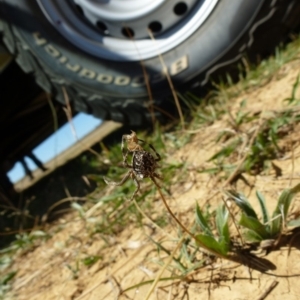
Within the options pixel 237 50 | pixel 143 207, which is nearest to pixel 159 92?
pixel 237 50

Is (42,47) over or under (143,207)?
over

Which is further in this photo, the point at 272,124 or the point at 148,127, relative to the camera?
the point at 148,127

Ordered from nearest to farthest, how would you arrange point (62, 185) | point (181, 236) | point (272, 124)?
point (181, 236) → point (272, 124) → point (62, 185)

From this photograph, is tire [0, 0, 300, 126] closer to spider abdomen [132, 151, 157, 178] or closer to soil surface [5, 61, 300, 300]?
soil surface [5, 61, 300, 300]

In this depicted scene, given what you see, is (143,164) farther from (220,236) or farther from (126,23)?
(126,23)

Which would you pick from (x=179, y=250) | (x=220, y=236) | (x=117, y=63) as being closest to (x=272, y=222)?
(x=220, y=236)

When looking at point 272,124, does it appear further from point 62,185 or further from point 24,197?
point 24,197

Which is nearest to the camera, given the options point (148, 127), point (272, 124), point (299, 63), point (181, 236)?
point (181, 236)

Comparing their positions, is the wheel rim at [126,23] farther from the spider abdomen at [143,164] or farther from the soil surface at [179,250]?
the spider abdomen at [143,164]
